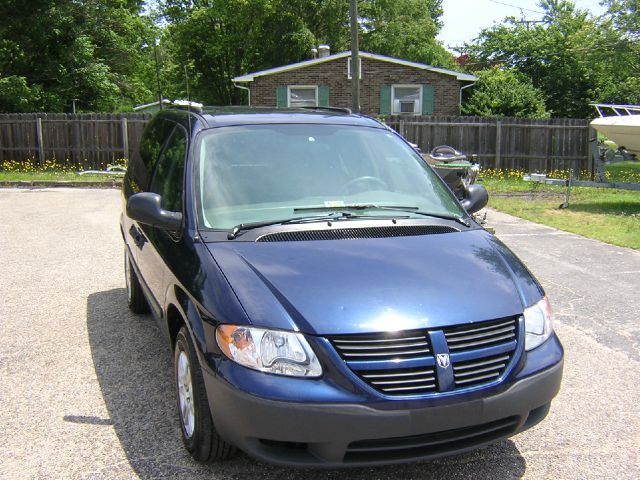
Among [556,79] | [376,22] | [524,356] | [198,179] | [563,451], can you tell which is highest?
[376,22]

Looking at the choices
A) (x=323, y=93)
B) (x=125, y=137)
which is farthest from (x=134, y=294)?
(x=323, y=93)

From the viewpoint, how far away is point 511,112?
24.5 meters

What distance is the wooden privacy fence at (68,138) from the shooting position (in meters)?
21.3

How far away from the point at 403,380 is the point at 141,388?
2.12m

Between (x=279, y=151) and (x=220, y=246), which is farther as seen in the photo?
(x=279, y=151)

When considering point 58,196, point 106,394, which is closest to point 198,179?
point 106,394

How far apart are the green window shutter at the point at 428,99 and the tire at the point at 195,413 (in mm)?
22862

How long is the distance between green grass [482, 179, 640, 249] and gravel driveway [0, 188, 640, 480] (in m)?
2.56

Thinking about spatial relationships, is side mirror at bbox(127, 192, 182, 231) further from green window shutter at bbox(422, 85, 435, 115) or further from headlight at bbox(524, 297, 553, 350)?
green window shutter at bbox(422, 85, 435, 115)

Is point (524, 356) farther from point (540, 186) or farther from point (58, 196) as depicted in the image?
point (540, 186)

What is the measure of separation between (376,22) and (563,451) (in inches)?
1537

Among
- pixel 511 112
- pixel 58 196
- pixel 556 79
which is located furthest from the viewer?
pixel 556 79

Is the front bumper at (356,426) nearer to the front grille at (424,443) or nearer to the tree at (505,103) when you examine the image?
the front grille at (424,443)

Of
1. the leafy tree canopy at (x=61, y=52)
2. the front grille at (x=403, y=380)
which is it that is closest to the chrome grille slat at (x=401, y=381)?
the front grille at (x=403, y=380)
